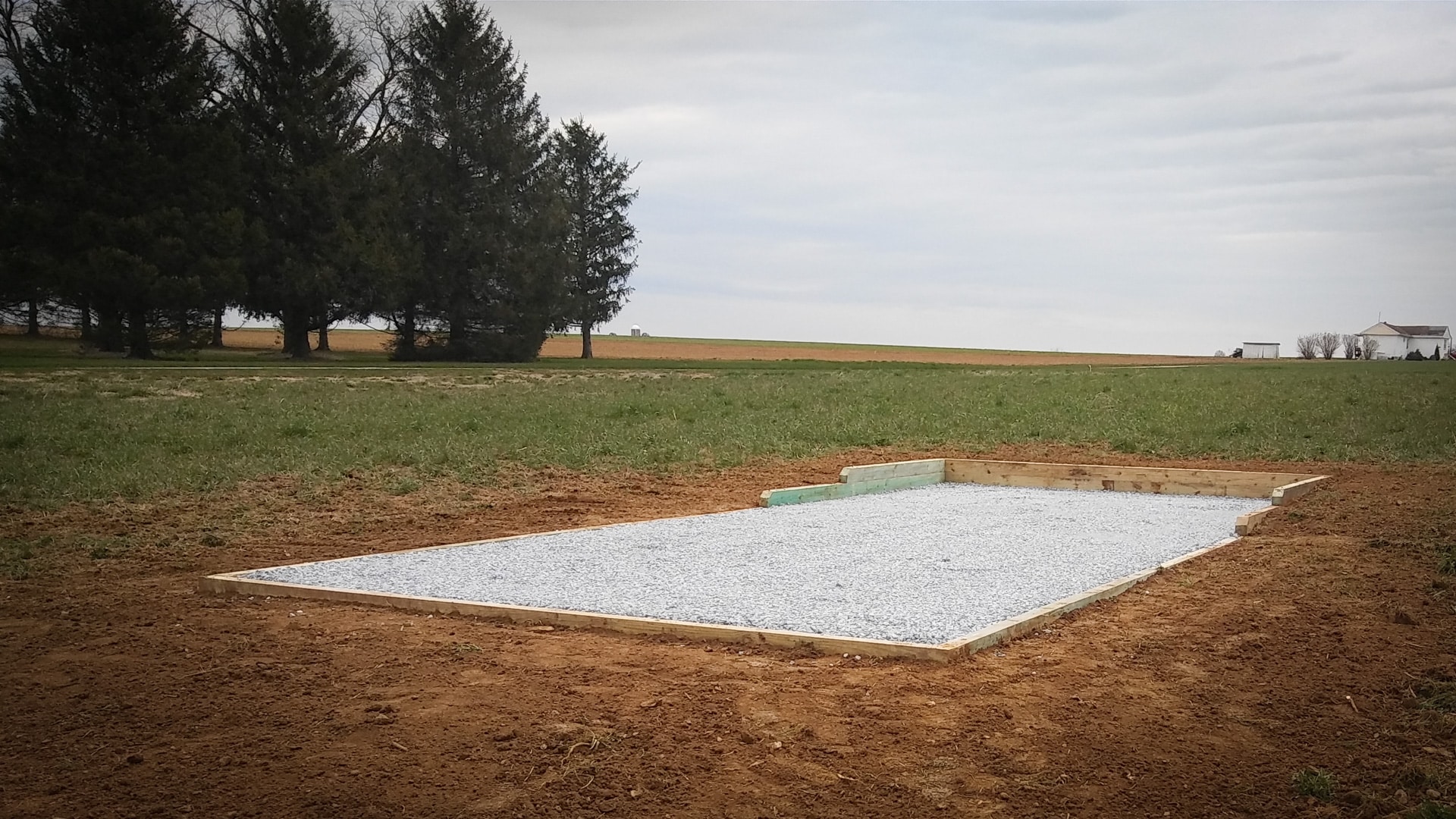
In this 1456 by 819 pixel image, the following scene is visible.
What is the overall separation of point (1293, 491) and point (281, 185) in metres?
33.3

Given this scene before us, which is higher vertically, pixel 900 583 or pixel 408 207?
pixel 408 207

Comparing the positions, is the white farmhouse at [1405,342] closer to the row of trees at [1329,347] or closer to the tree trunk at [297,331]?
the row of trees at [1329,347]

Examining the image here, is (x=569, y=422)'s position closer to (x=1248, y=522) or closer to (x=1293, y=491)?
(x=1293, y=491)

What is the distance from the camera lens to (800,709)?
455cm

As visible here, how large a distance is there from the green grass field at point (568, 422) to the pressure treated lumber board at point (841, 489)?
1.98 metres

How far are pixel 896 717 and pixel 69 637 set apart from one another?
14.2ft

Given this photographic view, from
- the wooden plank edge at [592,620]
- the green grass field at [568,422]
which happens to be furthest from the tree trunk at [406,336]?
the wooden plank edge at [592,620]

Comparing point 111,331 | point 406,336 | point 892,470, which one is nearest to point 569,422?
point 892,470

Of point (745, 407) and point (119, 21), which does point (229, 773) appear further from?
point (119, 21)

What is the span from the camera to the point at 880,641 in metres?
5.36

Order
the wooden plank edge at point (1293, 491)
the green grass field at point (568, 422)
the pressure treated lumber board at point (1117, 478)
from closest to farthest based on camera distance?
1. the wooden plank edge at point (1293, 491)
2. the pressure treated lumber board at point (1117, 478)
3. the green grass field at point (568, 422)

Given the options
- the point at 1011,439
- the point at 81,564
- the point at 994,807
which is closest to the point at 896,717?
the point at 994,807

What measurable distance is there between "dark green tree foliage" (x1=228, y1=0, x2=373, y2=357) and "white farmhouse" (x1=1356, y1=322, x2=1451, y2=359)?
79409 mm

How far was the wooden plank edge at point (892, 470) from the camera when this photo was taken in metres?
11.6
